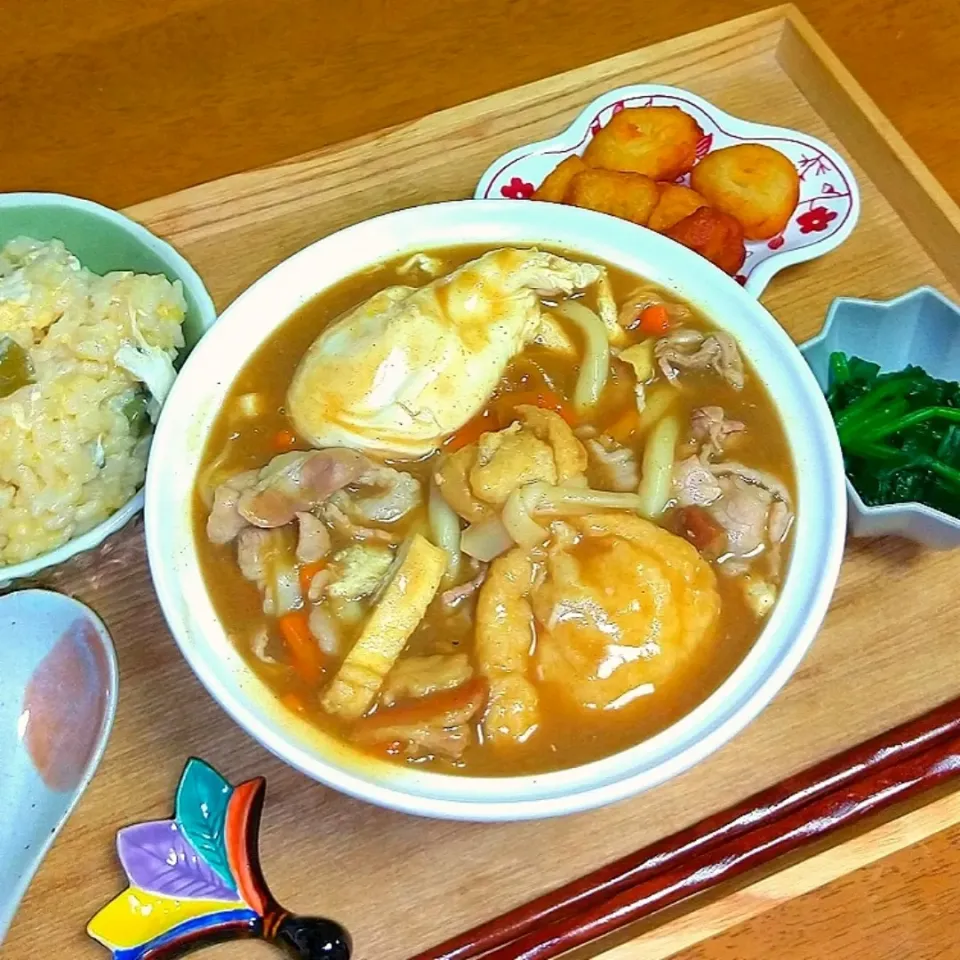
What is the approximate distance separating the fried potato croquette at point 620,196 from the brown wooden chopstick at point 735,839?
41.6 inches

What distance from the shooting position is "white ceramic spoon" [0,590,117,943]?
1.59 meters

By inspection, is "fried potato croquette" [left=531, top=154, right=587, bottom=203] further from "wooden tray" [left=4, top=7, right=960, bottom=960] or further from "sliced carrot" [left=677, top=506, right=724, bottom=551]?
"sliced carrot" [left=677, top=506, right=724, bottom=551]

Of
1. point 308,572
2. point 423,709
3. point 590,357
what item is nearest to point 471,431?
point 590,357

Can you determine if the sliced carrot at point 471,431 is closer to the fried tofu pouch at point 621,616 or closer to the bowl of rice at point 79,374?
the fried tofu pouch at point 621,616

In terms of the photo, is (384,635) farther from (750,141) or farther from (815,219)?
(750,141)

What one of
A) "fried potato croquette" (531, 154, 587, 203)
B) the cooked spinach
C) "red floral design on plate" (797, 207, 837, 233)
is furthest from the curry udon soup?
"red floral design on plate" (797, 207, 837, 233)

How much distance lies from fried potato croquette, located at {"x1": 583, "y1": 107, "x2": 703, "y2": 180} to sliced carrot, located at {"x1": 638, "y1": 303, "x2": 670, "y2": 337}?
0.53m

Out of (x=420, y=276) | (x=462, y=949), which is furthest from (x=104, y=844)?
(x=420, y=276)

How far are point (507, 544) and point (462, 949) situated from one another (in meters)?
0.59

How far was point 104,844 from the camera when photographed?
5.10 ft

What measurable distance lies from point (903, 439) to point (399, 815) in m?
1.06

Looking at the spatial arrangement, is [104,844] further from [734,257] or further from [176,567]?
[734,257]

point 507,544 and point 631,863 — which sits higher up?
point 507,544

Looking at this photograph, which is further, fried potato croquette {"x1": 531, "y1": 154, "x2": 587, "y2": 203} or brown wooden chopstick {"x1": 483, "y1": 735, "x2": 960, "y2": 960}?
fried potato croquette {"x1": 531, "y1": 154, "x2": 587, "y2": 203}
